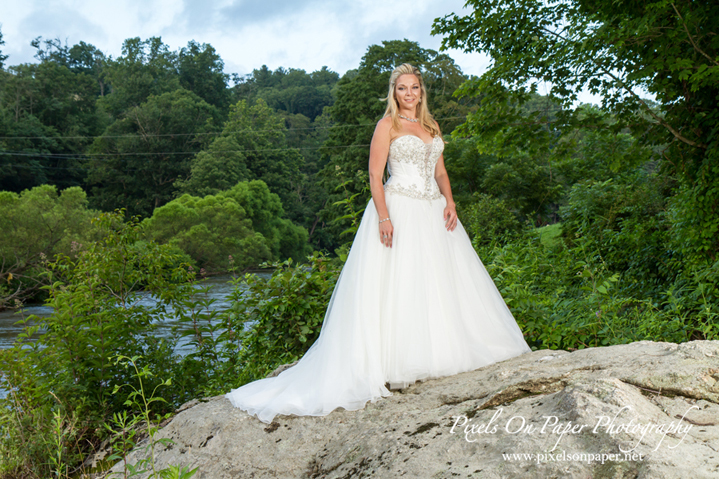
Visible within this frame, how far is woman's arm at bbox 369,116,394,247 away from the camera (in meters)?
3.48

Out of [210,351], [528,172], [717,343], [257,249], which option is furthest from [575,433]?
[257,249]

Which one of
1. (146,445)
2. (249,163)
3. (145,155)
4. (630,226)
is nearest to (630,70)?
(630,226)

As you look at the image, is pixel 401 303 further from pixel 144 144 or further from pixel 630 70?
pixel 144 144

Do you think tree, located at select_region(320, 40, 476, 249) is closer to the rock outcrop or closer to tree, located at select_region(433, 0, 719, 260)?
tree, located at select_region(433, 0, 719, 260)

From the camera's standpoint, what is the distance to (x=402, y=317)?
10.8ft

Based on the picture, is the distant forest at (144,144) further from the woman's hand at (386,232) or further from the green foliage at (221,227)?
the woman's hand at (386,232)

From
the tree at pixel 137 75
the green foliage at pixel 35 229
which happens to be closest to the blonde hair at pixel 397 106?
the green foliage at pixel 35 229

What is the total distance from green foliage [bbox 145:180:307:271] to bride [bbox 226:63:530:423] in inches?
1194

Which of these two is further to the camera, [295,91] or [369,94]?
[295,91]

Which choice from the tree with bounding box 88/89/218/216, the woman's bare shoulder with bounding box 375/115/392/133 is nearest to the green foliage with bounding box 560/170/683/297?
the woman's bare shoulder with bounding box 375/115/392/133

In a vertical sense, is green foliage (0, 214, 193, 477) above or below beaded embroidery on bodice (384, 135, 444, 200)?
below

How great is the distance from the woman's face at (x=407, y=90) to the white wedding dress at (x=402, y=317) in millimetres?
296

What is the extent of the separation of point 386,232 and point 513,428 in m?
1.77

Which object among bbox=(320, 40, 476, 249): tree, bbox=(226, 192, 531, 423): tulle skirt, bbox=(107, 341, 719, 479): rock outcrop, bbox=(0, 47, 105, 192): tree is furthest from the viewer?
bbox=(0, 47, 105, 192): tree
